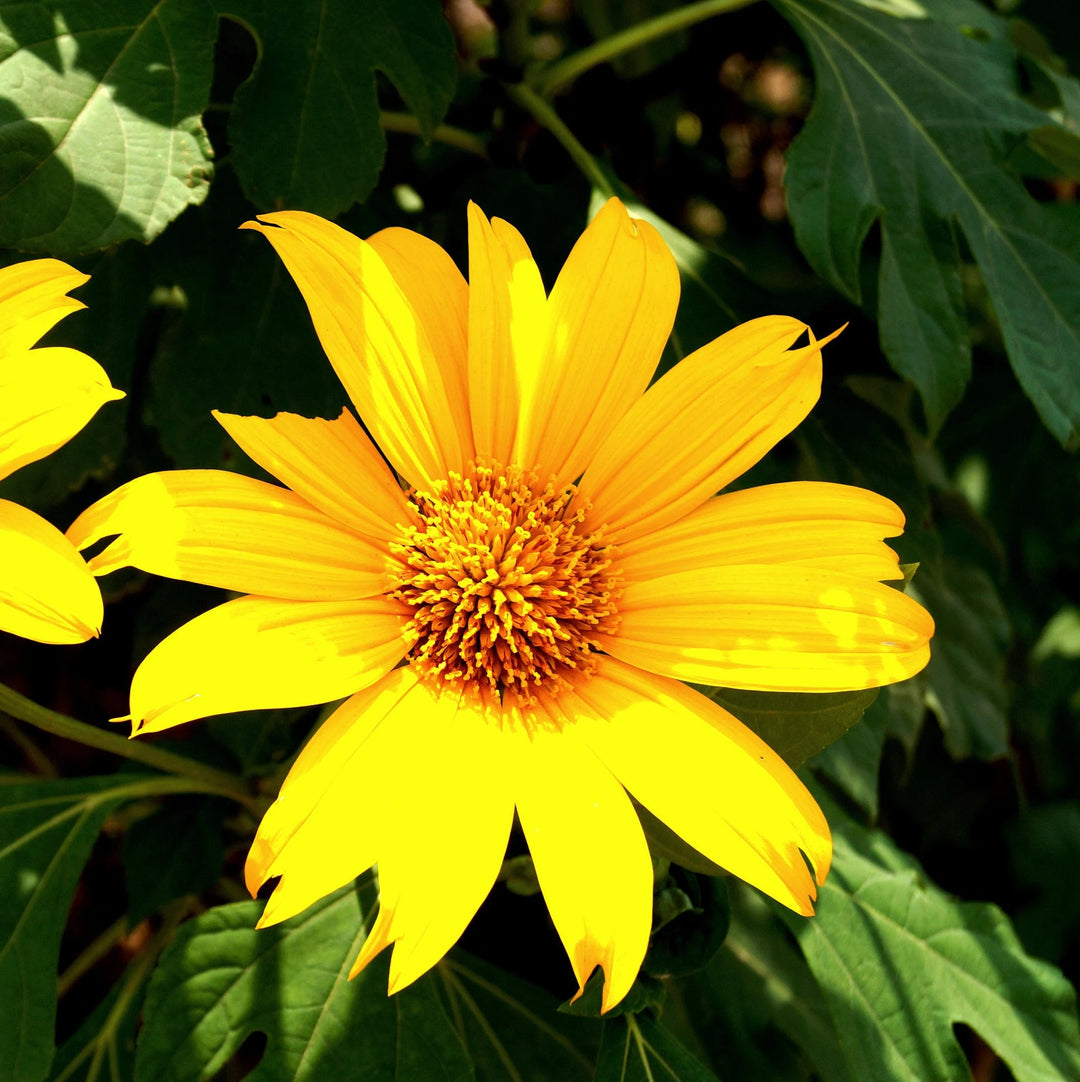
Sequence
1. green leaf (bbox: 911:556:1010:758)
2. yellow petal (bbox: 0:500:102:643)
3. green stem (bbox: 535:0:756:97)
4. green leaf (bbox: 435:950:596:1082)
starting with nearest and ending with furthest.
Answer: yellow petal (bbox: 0:500:102:643), green leaf (bbox: 435:950:596:1082), green stem (bbox: 535:0:756:97), green leaf (bbox: 911:556:1010:758)

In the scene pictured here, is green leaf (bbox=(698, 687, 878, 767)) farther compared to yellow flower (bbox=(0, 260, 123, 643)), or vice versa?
green leaf (bbox=(698, 687, 878, 767))

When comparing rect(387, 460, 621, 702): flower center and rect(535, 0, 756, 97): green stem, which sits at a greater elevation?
rect(535, 0, 756, 97): green stem

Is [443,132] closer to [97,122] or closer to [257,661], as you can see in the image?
[97,122]

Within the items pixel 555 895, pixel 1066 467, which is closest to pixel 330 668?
pixel 555 895

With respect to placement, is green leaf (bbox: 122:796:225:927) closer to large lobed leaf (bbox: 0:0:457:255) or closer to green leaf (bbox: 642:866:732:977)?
green leaf (bbox: 642:866:732:977)

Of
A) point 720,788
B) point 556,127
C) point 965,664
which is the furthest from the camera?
point 965,664

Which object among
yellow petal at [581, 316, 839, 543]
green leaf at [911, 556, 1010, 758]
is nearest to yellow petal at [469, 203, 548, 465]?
yellow petal at [581, 316, 839, 543]

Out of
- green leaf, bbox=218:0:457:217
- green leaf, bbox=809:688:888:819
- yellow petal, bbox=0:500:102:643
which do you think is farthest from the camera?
green leaf, bbox=809:688:888:819

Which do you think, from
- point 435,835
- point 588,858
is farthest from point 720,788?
point 435,835
